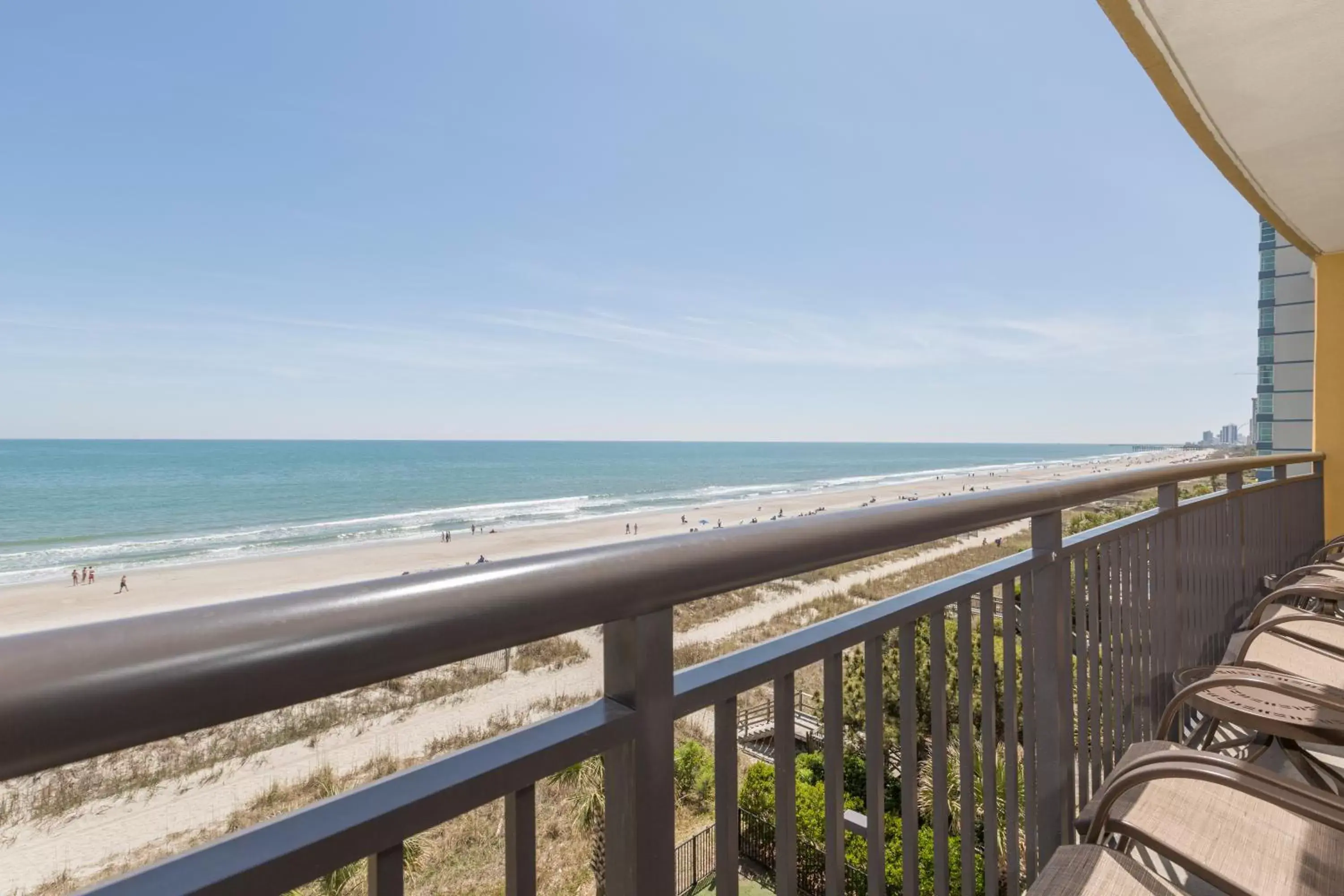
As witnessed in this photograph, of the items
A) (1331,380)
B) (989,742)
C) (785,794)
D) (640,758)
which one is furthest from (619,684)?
(1331,380)

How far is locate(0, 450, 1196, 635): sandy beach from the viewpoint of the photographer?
16.7 m

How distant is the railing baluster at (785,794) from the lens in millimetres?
827

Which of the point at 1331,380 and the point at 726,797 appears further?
the point at 1331,380

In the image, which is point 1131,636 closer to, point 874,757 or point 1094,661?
point 1094,661

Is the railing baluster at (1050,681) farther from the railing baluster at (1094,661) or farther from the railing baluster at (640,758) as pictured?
the railing baluster at (640,758)

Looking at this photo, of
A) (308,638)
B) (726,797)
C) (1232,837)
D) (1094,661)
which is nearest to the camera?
(308,638)

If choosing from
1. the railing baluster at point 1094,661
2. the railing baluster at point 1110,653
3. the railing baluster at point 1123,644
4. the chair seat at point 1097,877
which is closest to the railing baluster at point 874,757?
the chair seat at point 1097,877

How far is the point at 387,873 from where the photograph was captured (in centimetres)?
48

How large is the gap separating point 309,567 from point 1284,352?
108 ft

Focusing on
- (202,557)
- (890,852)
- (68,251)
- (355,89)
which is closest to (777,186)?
(355,89)

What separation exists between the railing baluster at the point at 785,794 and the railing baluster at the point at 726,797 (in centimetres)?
7

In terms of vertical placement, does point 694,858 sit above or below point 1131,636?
below

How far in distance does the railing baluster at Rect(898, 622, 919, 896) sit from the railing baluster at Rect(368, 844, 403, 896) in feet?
2.46

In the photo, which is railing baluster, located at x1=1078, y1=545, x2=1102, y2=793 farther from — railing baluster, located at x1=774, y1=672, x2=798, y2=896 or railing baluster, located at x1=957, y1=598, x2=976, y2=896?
railing baluster, located at x1=774, y1=672, x2=798, y2=896
